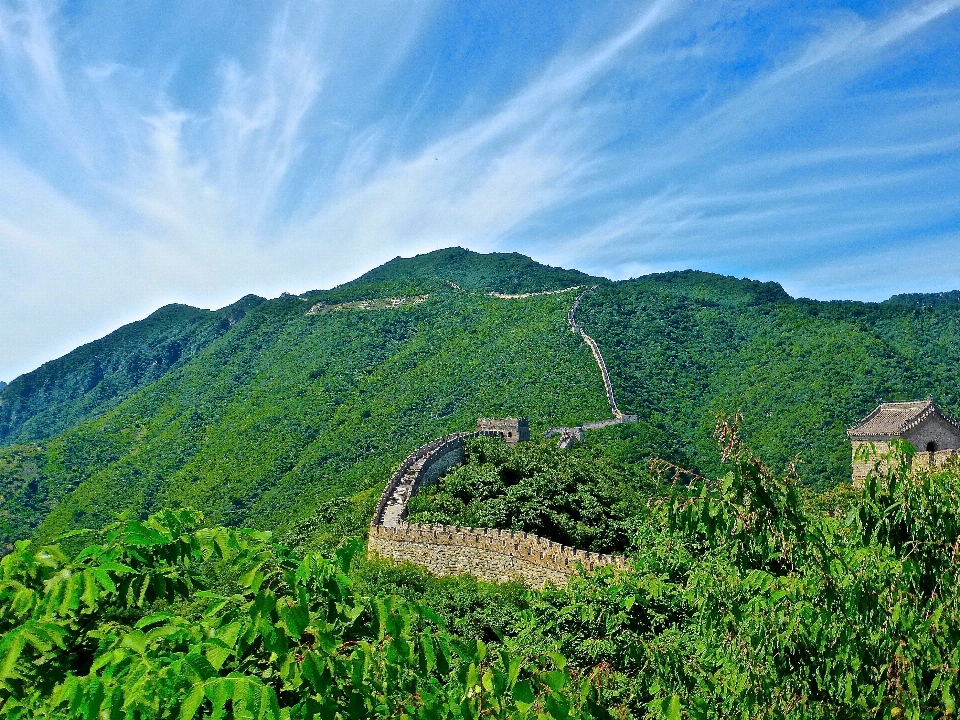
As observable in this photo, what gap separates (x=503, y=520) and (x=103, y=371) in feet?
299

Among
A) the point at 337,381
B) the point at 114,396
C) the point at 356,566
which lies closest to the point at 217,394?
the point at 337,381

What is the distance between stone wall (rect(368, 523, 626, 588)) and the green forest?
2.34 feet

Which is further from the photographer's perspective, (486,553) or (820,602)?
(486,553)

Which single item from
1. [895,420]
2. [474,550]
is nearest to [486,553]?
[474,550]

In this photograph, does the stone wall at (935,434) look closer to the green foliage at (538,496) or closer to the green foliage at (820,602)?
the green foliage at (538,496)

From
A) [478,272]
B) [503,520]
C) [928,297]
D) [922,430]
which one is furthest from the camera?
[478,272]

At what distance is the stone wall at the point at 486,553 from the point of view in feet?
54.3

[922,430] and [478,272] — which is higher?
[478,272]

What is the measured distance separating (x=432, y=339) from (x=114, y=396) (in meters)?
49.1

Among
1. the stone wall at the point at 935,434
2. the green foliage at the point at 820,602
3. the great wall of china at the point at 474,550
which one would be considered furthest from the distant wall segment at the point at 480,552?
the stone wall at the point at 935,434

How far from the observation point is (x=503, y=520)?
20.0 m

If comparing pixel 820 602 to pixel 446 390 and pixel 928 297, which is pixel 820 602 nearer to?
pixel 446 390

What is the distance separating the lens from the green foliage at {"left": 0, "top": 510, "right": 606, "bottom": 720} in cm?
281

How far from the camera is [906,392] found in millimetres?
44625
